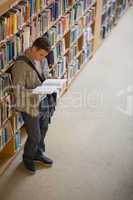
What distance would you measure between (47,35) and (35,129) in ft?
3.60

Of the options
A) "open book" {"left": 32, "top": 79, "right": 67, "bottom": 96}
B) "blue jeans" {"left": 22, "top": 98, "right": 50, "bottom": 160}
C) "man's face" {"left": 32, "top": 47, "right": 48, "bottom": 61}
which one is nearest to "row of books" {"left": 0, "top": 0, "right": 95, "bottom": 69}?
"man's face" {"left": 32, "top": 47, "right": 48, "bottom": 61}

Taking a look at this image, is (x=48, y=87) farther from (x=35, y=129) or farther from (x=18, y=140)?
(x=18, y=140)

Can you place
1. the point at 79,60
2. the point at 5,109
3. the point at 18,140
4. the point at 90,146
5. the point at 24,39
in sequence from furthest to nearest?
the point at 79,60, the point at 90,146, the point at 18,140, the point at 24,39, the point at 5,109

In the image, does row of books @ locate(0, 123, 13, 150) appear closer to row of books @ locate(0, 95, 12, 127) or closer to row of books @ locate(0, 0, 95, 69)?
row of books @ locate(0, 95, 12, 127)

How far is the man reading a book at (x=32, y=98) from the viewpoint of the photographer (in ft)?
10.7

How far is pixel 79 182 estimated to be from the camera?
357 centimetres

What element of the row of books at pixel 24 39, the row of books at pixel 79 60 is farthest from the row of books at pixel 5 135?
the row of books at pixel 79 60

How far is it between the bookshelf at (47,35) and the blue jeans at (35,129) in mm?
207

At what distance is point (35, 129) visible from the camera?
11.4ft

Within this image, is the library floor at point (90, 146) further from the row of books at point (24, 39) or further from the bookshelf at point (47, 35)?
the row of books at point (24, 39)

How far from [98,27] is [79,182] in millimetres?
2881

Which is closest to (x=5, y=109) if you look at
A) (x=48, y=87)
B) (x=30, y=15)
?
(x=48, y=87)

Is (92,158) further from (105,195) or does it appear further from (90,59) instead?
(90,59)

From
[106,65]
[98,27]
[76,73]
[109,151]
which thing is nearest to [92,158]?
[109,151]
